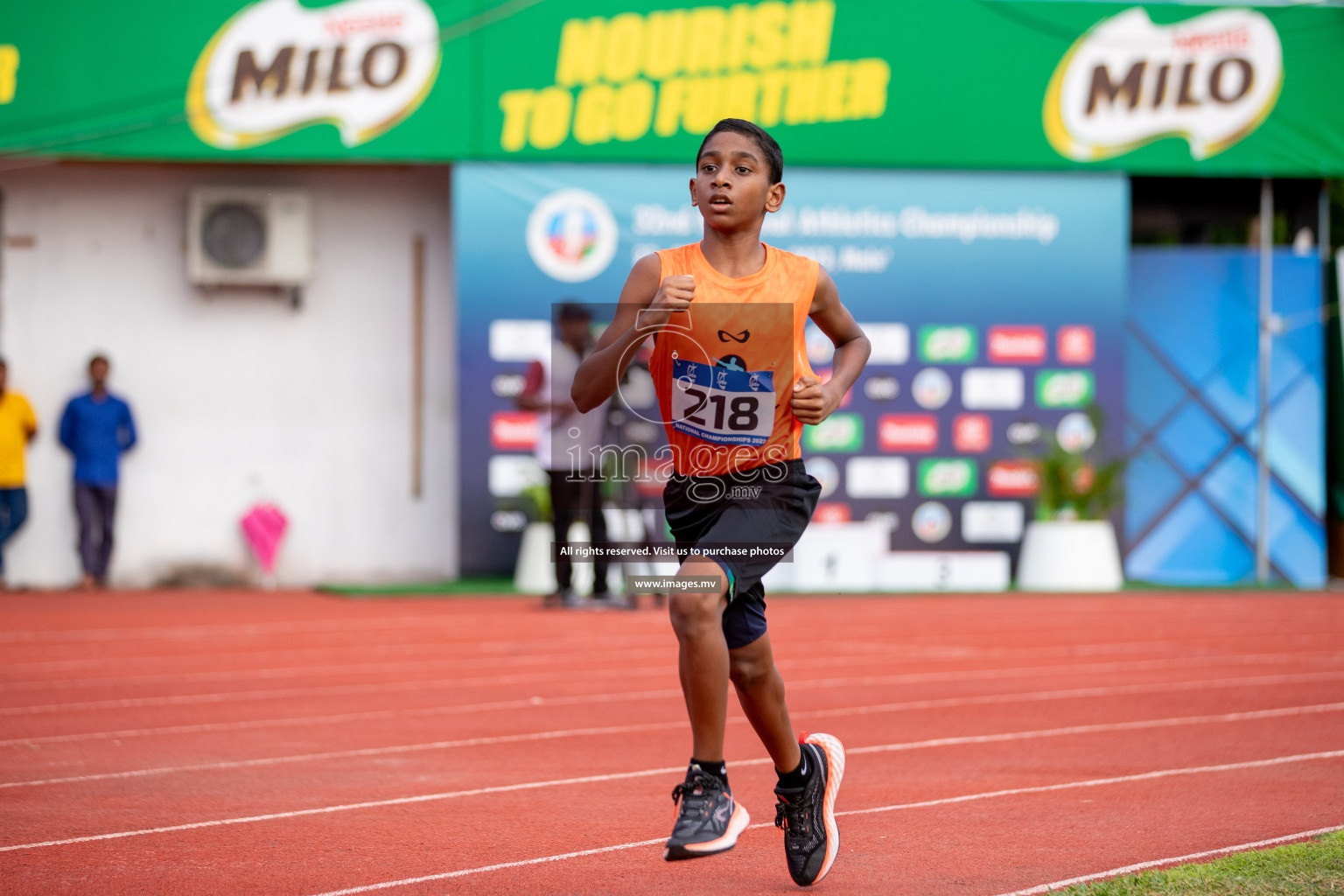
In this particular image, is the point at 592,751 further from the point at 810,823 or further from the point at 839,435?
the point at 839,435

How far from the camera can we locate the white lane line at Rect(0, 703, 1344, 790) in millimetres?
5477

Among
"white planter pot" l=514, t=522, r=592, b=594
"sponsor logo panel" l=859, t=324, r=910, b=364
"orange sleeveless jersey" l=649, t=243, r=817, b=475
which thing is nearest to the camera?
"orange sleeveless jersey" l=649, t=243, r=817, b=475

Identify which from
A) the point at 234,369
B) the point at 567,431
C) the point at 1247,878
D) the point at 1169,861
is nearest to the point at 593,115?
the point at 567,431

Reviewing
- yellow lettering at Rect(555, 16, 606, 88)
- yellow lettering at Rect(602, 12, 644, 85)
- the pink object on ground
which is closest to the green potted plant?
yellow lettering at Rect(602, 12, 644, 85)

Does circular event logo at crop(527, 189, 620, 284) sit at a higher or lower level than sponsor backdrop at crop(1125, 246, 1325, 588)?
higher

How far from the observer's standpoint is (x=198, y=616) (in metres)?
11.8

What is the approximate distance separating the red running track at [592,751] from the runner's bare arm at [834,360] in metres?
1.21

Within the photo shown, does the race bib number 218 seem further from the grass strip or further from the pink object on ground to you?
the pink object on ground

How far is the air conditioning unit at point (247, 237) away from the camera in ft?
48.1

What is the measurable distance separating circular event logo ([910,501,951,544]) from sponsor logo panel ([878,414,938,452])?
0.56m

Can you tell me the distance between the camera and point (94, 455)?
46.5 ft

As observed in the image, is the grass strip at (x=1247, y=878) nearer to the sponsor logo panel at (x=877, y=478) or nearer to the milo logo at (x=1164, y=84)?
the sponsor logo panel at (x=877, y=478)

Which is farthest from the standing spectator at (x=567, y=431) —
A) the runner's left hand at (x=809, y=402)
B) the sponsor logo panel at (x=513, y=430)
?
the runner's left hand at (x=809, y=402)

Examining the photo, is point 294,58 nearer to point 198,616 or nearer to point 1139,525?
point 198,616
